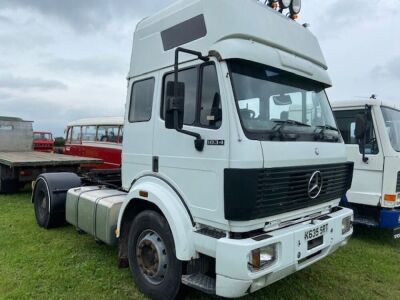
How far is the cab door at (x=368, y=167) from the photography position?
18.9ft

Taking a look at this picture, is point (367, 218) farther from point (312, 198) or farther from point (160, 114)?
point (160, 114)

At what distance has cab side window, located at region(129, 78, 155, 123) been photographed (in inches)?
155

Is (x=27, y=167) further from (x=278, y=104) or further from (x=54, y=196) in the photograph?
(x=278, y=104)

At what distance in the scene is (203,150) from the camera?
3158 millimetres

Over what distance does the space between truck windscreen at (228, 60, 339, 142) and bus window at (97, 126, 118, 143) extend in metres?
8.93

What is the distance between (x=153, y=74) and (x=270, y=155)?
168 centimetres

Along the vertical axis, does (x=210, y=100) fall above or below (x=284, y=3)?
below

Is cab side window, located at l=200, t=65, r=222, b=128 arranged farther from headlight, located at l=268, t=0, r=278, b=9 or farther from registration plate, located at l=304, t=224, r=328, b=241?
headlight, located at l=268, t=0, r=278, b=9

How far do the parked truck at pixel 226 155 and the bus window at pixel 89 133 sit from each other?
936 cm

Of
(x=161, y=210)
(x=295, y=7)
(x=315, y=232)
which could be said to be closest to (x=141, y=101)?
(x=161, y=210)

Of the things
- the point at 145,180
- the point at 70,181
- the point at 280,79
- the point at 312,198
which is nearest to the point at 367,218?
the point at 312,198

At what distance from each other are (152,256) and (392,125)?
4.62 metres

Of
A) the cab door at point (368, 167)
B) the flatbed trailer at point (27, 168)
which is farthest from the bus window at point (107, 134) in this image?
the cab door at point (368, 167)

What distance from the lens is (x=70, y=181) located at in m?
6.07
